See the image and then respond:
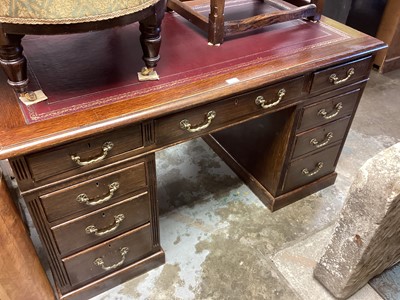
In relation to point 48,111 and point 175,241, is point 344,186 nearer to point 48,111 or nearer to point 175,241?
point 175,241

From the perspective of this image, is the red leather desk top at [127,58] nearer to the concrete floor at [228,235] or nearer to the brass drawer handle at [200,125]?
the brass drawer handle at [200,125]

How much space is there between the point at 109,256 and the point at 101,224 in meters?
0.18

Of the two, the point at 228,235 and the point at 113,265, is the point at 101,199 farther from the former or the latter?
the point at 228,235

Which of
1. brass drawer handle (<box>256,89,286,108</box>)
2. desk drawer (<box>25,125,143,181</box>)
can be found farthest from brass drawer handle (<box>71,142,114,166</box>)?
brass drawer handle (<box>256,89,286,108</box>)

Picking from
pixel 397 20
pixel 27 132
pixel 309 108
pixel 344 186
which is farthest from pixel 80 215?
pixel 397 20

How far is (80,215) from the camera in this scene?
1.18 meters

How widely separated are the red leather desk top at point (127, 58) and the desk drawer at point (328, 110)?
0.80 ft

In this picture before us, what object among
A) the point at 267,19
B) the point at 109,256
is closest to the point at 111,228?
the point at 109,256

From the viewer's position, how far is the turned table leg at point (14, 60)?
3.03ft

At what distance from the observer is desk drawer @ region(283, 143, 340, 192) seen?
1728 millimetres

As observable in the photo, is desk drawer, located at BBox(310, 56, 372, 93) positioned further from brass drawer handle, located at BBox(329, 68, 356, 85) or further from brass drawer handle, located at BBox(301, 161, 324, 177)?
brass drawer handle, located at BBox(301, 161, 324, 177)

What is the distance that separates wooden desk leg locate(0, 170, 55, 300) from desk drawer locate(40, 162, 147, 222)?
0.12m

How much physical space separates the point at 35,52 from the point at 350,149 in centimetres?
182

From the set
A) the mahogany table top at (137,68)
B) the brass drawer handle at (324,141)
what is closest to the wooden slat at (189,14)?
the mahogany table top at (137,68)
